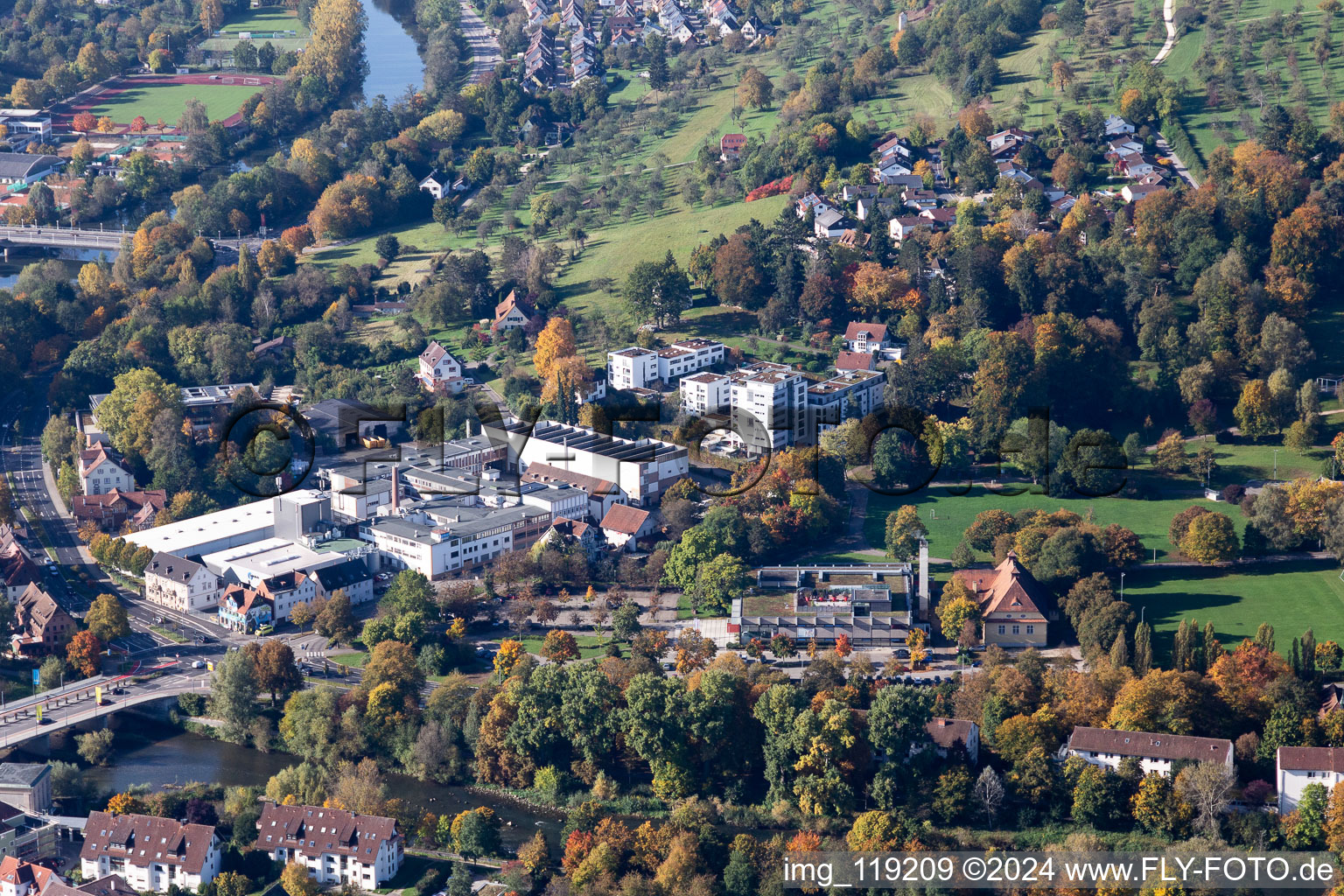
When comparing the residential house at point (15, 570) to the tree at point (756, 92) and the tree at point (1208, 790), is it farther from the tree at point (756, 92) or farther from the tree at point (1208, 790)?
the tree at point (756, 92)

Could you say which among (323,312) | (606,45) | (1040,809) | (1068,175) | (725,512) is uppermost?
(606,45)

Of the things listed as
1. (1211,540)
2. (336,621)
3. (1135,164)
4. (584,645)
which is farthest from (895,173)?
(336,621)

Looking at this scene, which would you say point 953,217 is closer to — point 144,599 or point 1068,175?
point 1068,175

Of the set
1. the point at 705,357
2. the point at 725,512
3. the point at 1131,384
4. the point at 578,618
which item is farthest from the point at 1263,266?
the point at 578,618

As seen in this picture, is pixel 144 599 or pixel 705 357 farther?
pixel 705 357

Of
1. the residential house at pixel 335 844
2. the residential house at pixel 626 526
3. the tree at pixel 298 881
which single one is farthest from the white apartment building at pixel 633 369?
the tree at pixel 298 881

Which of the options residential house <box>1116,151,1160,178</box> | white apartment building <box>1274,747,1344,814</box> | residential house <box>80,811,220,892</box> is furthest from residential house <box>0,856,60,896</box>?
residential house <box>1116,151,1160,178</box>

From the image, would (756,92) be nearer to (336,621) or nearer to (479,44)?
(479,44)
